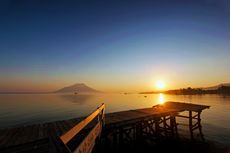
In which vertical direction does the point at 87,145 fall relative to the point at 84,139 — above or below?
below

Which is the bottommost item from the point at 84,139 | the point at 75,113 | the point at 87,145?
the point at 75,113

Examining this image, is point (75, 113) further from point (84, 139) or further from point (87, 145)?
point (84, 139)

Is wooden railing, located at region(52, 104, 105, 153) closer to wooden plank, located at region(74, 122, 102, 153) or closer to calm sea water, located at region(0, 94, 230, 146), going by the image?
wooden plank, located at region(74, 122, 102, 153)

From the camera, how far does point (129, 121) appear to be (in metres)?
12.9

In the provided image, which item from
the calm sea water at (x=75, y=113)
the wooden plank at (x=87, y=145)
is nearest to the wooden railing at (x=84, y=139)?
the wooden plank at (x=87, y=145)

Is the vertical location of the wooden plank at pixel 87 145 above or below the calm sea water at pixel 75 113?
above

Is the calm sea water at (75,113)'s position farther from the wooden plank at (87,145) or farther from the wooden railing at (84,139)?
the wooden railing at (84,139)

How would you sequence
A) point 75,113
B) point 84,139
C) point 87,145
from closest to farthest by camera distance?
point 84,139
point 87,145
point 75,113

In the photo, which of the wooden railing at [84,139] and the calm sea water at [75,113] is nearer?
the wooden railing at [84,139]

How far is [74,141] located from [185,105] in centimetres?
1357

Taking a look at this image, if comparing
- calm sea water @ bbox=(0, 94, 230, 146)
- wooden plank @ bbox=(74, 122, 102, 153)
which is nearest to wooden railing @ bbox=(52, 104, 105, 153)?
wooden plank @ bbox=(74, 122, 102, 153)

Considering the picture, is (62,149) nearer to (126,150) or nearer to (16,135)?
(16,135)

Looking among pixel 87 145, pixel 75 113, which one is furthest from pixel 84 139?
pixel 75 113

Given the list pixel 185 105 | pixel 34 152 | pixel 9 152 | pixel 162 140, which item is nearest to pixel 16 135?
pixel 9 152
